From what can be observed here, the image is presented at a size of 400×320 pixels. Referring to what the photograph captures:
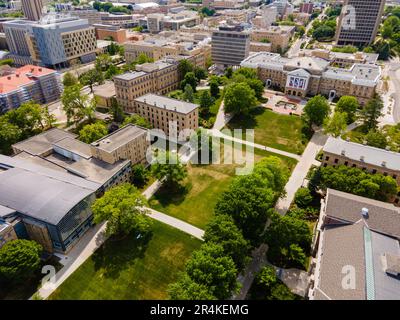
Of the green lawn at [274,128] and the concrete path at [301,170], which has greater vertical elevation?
the green lawn at [274,128]

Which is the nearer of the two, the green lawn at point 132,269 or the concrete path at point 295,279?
the concrete path at point 295,279

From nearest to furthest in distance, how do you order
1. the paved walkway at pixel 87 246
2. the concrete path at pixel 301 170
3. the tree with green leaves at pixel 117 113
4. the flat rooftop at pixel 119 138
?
the paved walkway at pixel 87 246 → the concrete path at pixel 301 170 → the flat rooftop at pixel 119 138 → the tree with green leaves at pixel 117 113

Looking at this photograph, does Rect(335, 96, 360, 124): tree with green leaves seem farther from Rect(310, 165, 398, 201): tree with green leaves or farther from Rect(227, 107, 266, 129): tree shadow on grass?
Rect(310, 165, 398, 201): tree with green leaves

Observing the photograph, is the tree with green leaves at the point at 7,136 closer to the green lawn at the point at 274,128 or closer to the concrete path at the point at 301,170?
the green lawn at the point at 274,128

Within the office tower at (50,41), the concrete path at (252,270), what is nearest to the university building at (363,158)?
the concrete path at (252,270)

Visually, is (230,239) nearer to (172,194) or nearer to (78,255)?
(172,194)

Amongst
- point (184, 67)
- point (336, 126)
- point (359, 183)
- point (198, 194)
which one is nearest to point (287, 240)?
point (359, 183)

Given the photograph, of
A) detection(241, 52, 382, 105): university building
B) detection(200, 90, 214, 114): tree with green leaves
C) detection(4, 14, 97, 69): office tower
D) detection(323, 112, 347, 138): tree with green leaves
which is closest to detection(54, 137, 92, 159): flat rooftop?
detection(200, 90, 214, 114): tree with green leaves
